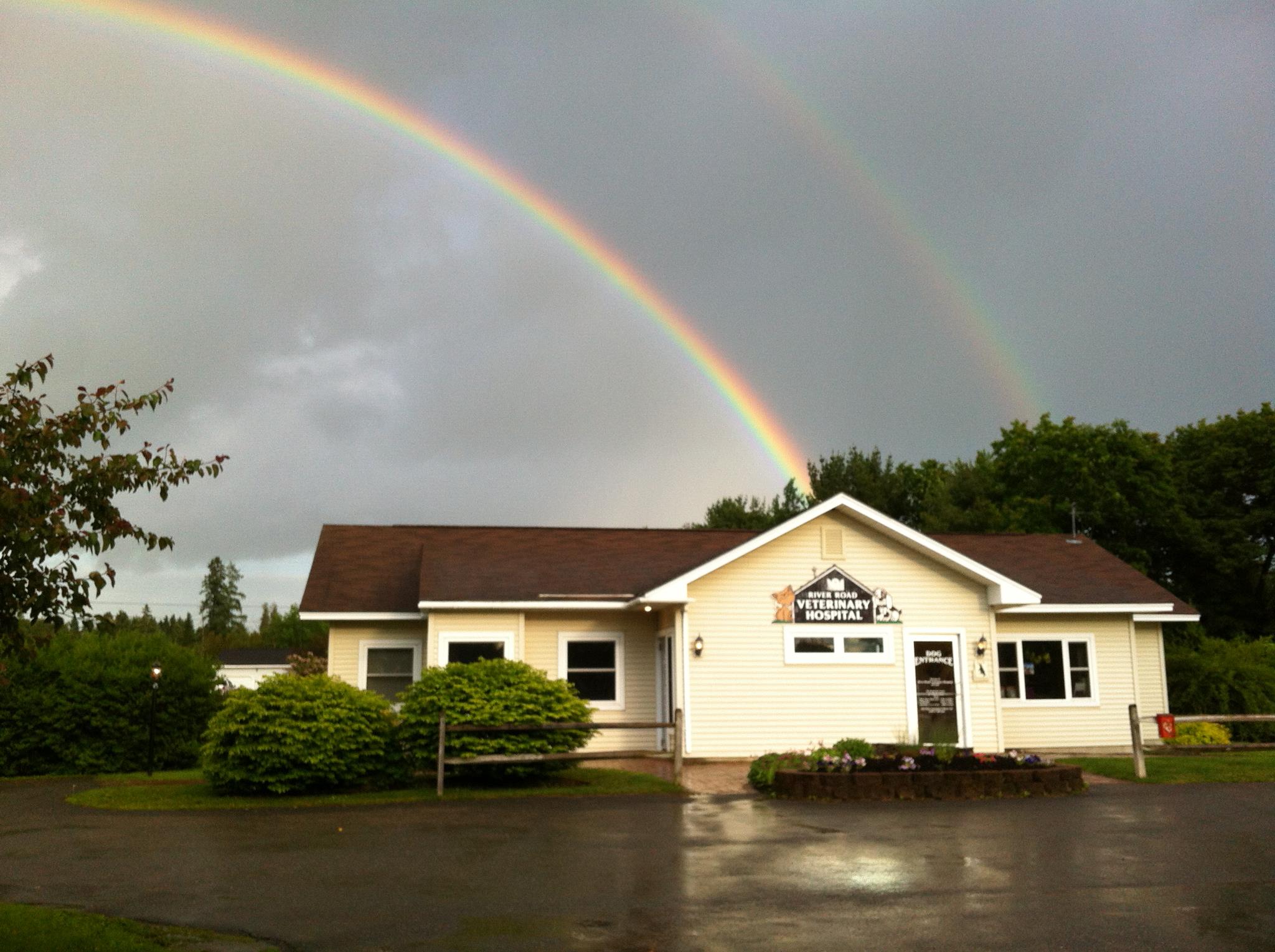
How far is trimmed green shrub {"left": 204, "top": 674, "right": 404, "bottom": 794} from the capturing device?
16.3 meters

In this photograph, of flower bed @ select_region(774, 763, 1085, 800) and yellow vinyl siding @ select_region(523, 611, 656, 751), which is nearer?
flower bed @ select_region(774, 763, 1085, 800)

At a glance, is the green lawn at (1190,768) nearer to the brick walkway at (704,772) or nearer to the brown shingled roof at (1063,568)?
the brown shingled roof at (1063,568)

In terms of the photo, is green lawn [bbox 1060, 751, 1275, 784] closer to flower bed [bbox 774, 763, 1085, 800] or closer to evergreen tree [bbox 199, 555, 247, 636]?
flower bed [bbox 774, 763, 1085, 800]

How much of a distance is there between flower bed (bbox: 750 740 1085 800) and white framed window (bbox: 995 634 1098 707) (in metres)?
7.25

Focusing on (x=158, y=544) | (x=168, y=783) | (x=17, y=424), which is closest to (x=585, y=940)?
(x=158, y=544)

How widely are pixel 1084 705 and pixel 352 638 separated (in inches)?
587

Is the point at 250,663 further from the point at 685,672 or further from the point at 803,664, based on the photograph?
the point at 803,664

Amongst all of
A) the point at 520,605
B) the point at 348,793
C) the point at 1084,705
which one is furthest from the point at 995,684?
the point at 348,793

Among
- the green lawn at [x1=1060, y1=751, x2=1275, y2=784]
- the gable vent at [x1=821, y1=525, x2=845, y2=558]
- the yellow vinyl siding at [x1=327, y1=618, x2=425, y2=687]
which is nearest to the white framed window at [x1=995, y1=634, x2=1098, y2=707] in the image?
the green lawn at [x1=1060, y1=751, x2=1275, y2=784]

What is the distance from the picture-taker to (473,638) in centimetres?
2197

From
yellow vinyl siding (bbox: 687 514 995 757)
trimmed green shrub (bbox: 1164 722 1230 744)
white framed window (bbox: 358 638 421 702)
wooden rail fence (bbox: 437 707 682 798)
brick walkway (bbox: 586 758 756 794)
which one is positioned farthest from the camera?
trimmed green shrub (bbox: 1164 722 1230 744)

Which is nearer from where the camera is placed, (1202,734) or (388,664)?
(388,664)

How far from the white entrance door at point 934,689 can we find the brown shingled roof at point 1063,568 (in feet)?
8.33

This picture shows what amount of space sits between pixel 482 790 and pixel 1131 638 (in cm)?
1452
